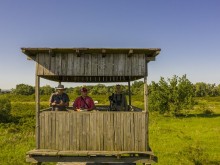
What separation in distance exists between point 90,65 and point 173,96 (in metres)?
36.3

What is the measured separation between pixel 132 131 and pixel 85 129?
1.74 metres

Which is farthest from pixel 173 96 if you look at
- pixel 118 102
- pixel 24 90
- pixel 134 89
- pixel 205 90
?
pixel 205 90

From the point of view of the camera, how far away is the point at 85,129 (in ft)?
35.4

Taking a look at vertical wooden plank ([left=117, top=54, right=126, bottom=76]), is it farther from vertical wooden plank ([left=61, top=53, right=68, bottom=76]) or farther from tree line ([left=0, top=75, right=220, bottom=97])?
tree line ([left=0, top=75, right=220, bottom=97])

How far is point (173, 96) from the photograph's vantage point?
150ft

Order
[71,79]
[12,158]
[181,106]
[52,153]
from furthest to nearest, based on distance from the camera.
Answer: [181,106]
[12,158]
[71,79]
[52,153]

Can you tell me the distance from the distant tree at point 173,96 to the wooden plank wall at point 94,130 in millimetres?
35671

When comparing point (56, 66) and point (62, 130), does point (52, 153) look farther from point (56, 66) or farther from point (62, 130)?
point (56, 66)

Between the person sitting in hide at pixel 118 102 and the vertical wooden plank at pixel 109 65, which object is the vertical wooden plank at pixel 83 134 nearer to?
the vertical wooden plank at pixel 109 65

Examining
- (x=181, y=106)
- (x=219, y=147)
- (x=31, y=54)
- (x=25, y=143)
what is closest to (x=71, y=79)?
(x=31, y=54)

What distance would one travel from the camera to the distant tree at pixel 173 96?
4544 cm

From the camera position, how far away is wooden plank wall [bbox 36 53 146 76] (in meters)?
10.9

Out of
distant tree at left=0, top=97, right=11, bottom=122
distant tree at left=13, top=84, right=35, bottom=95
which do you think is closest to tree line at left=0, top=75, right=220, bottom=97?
distant tree at left=13, top=84, right=35, bottom=95

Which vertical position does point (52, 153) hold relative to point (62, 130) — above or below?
below
